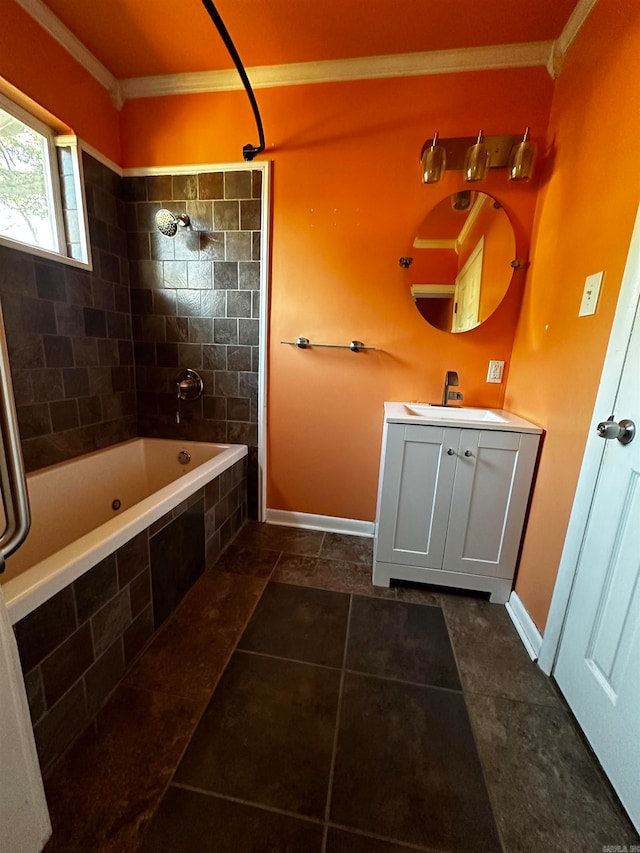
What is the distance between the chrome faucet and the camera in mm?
1731

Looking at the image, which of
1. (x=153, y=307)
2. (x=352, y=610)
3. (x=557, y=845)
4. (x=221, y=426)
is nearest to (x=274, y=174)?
(x=153, y=307)

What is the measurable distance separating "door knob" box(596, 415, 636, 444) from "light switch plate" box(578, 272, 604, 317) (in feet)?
1.33

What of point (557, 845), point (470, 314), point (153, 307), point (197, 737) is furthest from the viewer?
point (153, 307)

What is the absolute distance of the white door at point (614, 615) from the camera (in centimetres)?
87


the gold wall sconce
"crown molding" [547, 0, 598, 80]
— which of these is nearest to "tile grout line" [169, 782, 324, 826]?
the gold wall sconce

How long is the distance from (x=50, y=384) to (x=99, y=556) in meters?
1.08

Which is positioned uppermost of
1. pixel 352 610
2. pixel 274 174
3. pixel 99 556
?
pixel 274 174

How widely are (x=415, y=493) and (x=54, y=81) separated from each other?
100 inches

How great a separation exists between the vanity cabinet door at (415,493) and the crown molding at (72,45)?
232cm

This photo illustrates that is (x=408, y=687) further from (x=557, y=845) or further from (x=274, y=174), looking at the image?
(x=274, y=174)

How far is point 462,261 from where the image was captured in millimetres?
1737

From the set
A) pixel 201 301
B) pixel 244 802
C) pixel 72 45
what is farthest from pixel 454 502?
pixel 72 45

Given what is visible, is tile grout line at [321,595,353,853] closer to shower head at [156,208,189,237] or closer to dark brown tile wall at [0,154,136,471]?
dark brown tile wall at [0,154,136,471]

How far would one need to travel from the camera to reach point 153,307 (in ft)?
6.76
